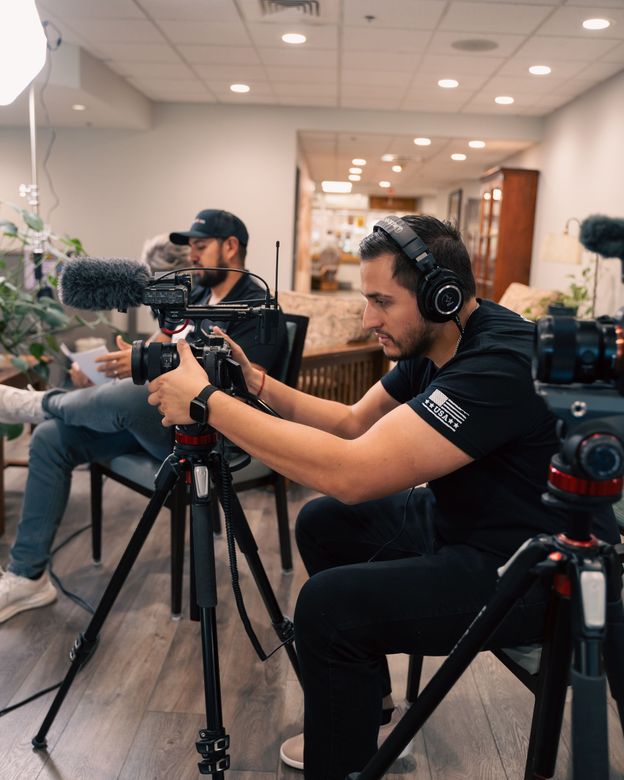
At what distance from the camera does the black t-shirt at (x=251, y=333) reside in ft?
7.00

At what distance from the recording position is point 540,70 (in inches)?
223

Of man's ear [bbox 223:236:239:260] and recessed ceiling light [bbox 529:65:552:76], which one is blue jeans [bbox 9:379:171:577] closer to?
man's ear [bbox 223:236:239:260]

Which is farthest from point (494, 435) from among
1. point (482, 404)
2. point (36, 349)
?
point (36, 349)

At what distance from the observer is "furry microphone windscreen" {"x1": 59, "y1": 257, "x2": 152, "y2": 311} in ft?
4.97

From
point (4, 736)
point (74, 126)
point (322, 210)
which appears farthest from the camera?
point (322, 210)

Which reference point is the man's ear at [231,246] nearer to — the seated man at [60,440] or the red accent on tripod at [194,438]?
the seated man at [60,440]

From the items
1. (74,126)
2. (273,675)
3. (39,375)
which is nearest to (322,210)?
(74,126)

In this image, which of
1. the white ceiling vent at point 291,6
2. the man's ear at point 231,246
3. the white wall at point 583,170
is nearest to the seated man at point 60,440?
the man's ear at point 231,246

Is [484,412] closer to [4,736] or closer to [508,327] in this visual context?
[508,327]

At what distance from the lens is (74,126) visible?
7.71 meters

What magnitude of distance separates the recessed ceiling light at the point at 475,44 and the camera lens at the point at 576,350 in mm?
4653

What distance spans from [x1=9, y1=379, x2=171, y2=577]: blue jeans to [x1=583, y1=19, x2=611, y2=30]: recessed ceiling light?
393cm

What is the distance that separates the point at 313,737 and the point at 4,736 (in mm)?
800

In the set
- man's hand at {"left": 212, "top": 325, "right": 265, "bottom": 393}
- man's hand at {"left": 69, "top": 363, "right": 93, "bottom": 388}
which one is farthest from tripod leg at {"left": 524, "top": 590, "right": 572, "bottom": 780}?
man's hand at {"left": 69, "top": 363, "right": 93, "bottom": 388}
